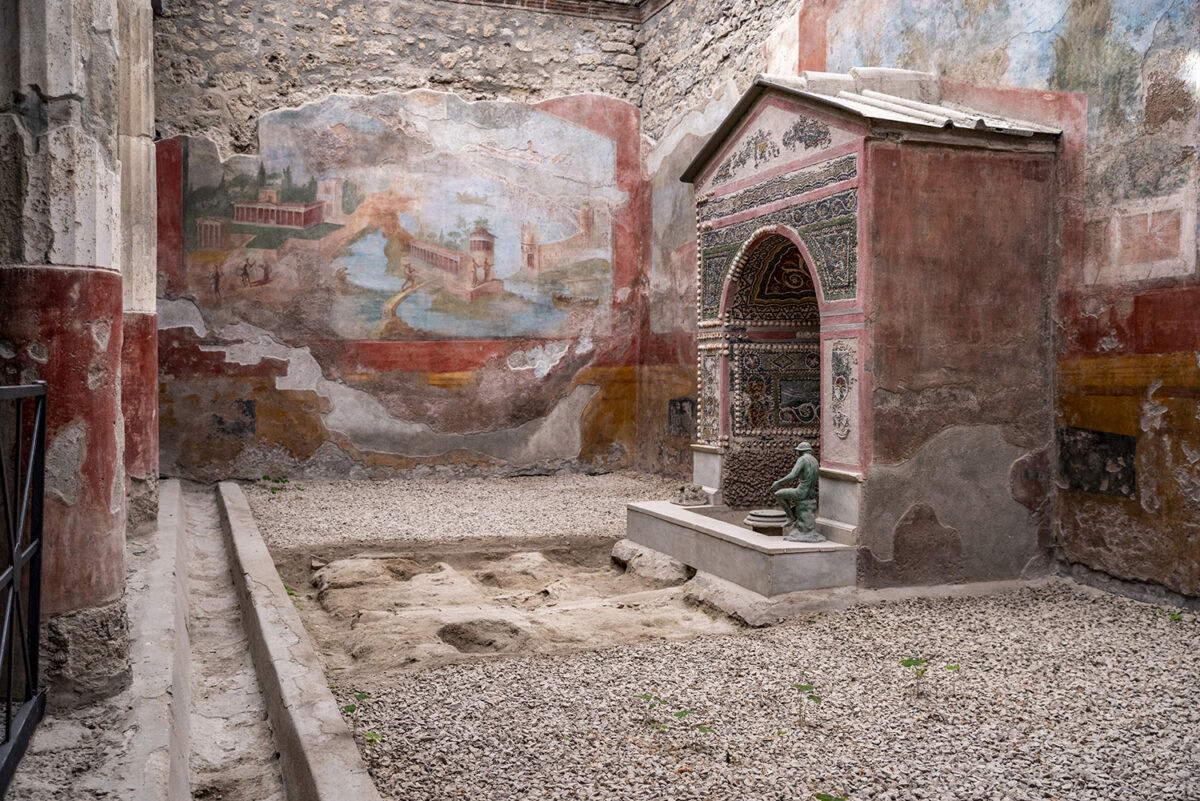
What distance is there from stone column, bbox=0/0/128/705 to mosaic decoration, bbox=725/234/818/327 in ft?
13.2

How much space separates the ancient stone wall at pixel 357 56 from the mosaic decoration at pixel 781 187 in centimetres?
467

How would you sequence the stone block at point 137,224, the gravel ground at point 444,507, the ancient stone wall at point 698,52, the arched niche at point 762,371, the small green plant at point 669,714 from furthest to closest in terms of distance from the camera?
the ancient stone wall at point 698,52 < the gravel ground at point 444,507 < the arched niche at point 762,371 < the stone block at point 137,224 < the small green plant at point 669,714

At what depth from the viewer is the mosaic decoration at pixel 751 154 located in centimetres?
579

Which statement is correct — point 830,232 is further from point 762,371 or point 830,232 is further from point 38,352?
point 38,352

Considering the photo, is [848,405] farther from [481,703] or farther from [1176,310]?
[481,703]

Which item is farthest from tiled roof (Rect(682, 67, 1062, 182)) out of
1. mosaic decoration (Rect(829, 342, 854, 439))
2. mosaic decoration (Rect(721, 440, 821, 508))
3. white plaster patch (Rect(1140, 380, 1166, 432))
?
mosaic decoration (Rect(721, 440, 821, 508))

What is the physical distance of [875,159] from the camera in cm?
497

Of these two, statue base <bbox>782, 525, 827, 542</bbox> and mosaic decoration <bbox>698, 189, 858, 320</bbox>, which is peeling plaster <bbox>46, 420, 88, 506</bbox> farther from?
mosaic decoration <bbox>698, 189, 858, 320</bbox>

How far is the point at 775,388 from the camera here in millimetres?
6461

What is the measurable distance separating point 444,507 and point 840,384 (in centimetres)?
440

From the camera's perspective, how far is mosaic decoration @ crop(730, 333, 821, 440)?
6367 millimetres

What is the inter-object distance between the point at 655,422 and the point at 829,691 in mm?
6731

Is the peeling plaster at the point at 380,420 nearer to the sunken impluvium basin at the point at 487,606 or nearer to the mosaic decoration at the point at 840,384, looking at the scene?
the sunken impluvium basin at the point at 487,606

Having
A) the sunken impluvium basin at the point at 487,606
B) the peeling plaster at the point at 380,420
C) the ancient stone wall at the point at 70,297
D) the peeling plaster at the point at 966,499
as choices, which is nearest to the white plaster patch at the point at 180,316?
the peeling plaster at the point at 380,420
